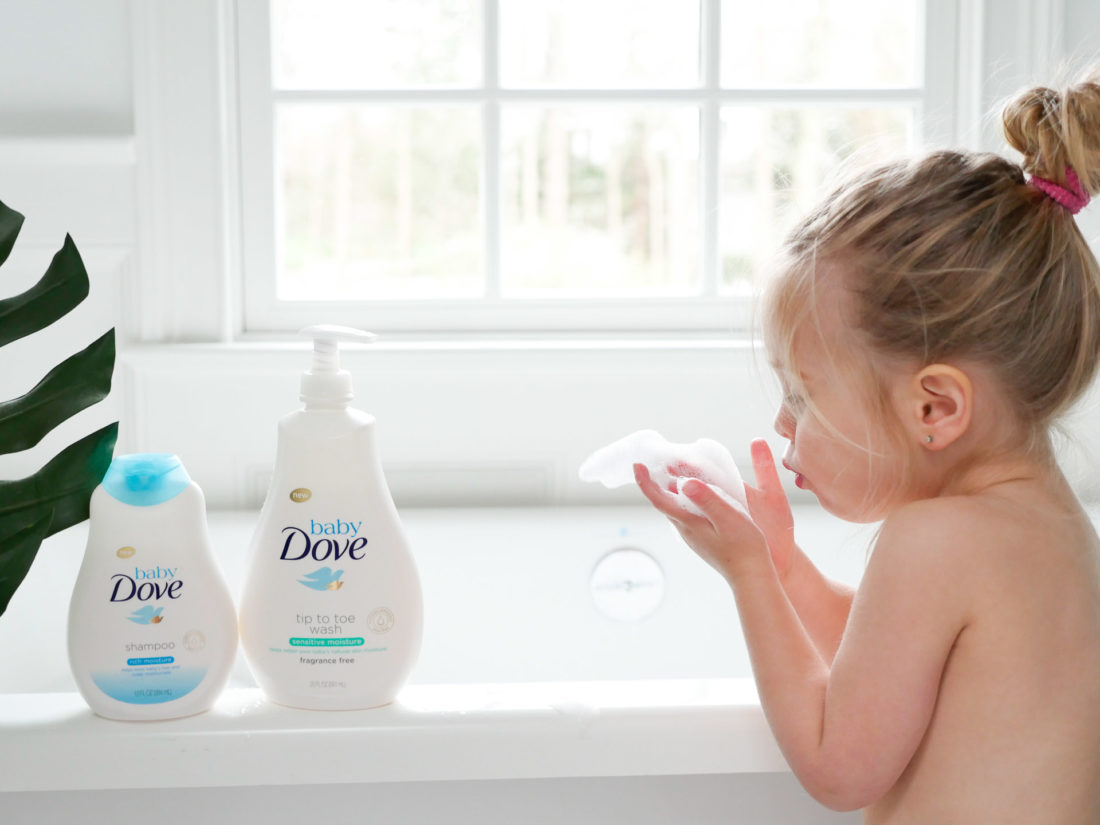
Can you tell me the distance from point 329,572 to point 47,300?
281 mm

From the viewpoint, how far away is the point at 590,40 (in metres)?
3.73

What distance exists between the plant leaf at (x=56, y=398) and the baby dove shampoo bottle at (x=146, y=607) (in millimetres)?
86

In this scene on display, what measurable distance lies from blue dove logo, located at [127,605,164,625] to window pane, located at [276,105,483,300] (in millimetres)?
3770

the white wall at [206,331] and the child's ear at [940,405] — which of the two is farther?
the white wall at [206,331]

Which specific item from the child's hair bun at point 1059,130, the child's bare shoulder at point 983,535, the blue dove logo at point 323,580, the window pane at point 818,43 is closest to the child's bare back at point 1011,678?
the child's bare shoulder at point 983,535

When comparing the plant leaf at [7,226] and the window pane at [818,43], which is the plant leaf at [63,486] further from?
the window pane at [818,43]

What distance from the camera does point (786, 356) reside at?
0.80 m

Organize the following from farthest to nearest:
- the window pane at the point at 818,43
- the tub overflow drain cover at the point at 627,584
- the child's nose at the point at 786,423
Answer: the window pane at the point at 818,43
the tub overflow drain cover at the point at 627,584
the child's nose at the point at 786,423

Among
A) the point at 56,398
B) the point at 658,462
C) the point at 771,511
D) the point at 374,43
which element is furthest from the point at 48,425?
the point at 374,43

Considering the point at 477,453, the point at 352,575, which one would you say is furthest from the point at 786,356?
the point at 477,453

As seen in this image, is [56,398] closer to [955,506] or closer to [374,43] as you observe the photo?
[955,506]

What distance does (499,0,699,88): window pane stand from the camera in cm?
308

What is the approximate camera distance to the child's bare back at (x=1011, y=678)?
2.32ft

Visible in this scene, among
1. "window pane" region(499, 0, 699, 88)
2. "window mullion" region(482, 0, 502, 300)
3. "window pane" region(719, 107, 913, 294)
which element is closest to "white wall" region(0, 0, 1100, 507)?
"window mullion" region(482, 0, 502, 300)
